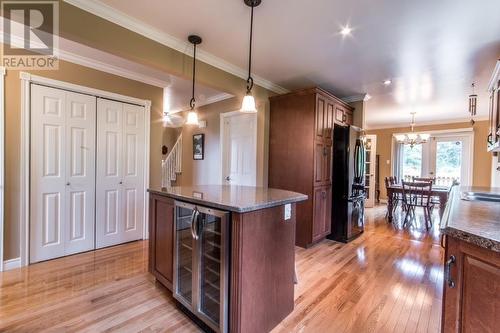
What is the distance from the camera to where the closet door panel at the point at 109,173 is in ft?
10.4

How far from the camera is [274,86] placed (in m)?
3.80

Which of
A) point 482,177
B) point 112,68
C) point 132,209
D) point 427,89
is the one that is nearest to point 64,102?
point 112,68

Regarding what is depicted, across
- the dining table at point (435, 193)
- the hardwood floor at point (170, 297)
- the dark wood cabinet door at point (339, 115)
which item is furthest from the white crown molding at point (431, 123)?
the hardwood floor at point (170, 297)

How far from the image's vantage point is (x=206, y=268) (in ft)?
5.74

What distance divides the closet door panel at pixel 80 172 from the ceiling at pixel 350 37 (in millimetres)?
1524

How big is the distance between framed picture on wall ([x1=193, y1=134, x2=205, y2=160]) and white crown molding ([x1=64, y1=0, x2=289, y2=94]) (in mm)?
1932

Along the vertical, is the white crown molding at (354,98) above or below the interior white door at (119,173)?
above

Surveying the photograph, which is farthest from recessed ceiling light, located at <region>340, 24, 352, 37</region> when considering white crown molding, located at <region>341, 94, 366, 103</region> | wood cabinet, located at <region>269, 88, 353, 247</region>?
white crown molding, located at <region>341, 94, 366, 103</region>

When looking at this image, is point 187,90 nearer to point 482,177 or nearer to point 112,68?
point 112,68

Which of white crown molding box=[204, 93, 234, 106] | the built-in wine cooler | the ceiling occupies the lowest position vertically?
the built-in wine cooler

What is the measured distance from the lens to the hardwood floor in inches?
69.9

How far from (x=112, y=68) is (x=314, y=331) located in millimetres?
3687

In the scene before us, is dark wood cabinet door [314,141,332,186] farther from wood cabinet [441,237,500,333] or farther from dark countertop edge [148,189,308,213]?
wood cabinet [441,237,500,333]

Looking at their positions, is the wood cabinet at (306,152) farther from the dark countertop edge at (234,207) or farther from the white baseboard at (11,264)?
the white baseboard at (11,264)
